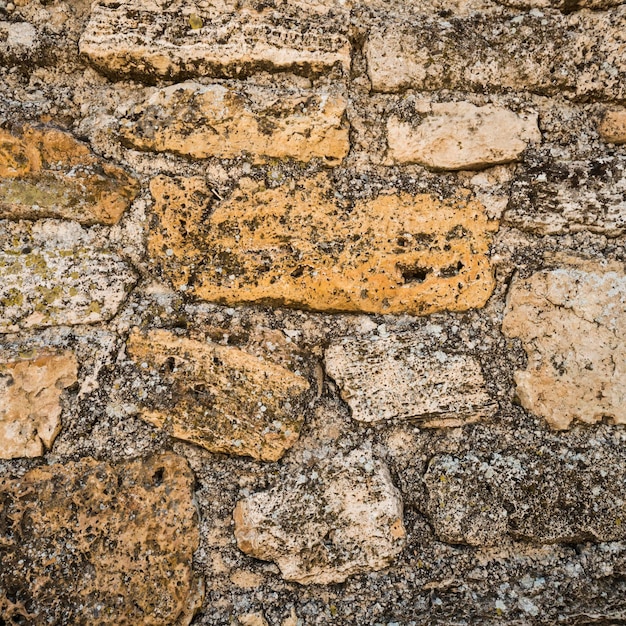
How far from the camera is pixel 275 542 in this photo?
0.91 m

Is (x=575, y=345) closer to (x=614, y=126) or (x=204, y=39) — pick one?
(x=614, y=126)

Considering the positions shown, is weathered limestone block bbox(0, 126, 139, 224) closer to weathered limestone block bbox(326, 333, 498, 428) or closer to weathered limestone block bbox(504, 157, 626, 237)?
weathered limestone block bbox(326, 333, 498, 428)

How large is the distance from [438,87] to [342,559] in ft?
2.93

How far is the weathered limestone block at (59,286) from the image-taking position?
37.1 inches

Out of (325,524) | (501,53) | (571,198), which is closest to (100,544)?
(325,524)

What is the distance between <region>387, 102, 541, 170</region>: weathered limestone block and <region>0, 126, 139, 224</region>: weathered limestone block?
547 mm

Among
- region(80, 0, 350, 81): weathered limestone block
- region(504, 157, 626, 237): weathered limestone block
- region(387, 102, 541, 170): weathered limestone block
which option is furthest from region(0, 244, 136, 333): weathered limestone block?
region(504, 157, 626, 237): weathered limestone block

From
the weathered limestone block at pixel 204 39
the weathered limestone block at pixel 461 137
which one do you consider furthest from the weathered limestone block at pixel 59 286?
the weathered limestone block at pixel 461 137

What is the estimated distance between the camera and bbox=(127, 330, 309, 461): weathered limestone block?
937 mm

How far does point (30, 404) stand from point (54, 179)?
0.41 meters

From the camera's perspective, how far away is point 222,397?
942 millimetres

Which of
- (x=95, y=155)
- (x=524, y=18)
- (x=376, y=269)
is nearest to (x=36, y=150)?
(x=95, y=155)

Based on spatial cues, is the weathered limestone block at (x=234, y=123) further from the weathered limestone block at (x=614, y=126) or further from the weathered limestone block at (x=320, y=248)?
the weathered limestone block at (x=614, y=126)

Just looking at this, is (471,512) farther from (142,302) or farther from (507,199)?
(142,302)
